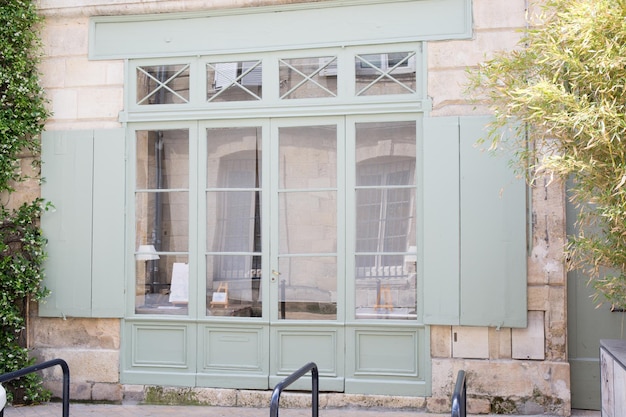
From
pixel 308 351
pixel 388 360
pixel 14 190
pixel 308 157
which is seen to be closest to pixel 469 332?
pixel 388 360

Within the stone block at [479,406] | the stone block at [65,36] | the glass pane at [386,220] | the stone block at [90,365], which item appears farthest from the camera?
the stone block at [65,36]

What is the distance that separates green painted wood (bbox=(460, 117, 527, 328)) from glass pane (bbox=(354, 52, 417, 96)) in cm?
64

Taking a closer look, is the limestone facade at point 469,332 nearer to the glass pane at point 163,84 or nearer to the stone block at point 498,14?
the stone block at point 498,14

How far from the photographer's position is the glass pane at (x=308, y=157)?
22.9ft

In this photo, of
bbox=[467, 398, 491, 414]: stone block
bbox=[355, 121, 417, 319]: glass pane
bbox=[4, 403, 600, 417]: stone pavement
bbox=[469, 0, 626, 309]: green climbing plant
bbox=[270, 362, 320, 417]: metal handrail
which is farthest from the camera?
bbox=[355, 121, 417, 319]: glass pane

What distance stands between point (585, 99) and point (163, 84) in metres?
Result: 4.12

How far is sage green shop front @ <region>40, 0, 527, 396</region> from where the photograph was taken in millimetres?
6496

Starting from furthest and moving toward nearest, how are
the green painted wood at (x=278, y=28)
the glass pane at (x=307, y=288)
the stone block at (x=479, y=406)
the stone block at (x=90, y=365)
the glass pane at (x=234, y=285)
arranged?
1. the stone block at (x=90, y=365)
2. the glass pane at (x=234, y=285)
3. the glass pane at (x=307, y=288)
4. the green painted wood at (x=278, y=28)
5. the stone block at (x=479, y=406)

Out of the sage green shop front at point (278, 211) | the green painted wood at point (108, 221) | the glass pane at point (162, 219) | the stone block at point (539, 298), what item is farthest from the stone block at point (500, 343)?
the green painted wood at point (108, 221)

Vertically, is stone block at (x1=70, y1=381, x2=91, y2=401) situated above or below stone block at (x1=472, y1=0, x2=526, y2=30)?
below

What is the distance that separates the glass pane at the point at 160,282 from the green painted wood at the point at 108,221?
0.18 metres

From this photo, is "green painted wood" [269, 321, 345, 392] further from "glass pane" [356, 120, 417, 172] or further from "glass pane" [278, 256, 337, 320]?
"glass pane" [356, 120, 417, 172]

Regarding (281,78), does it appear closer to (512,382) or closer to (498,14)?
(498,14)

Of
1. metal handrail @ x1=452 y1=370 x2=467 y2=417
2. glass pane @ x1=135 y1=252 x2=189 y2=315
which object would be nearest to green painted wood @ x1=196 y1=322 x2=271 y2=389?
glass pane @ x1=135 y1=252 x2=189 y2=315
